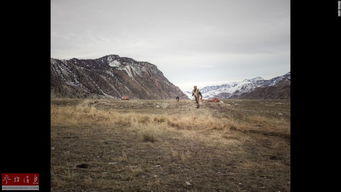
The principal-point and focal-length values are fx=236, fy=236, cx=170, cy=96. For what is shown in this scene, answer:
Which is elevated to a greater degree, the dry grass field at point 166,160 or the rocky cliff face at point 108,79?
the rocky cliff face at point 108,79

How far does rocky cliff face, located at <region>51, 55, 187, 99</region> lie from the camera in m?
79.4

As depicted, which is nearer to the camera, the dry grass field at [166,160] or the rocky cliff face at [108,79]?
the dry grass field at [166,160]

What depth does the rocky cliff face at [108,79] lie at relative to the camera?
261 ft
